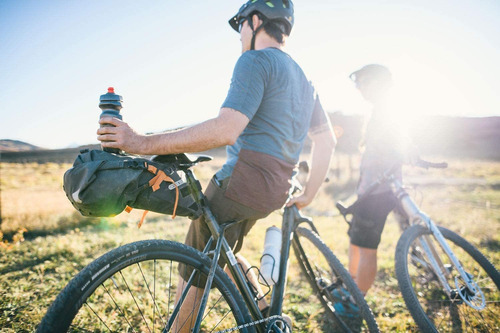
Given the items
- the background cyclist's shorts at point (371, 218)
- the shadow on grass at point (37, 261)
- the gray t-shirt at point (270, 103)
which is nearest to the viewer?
the gray t-shirt at point (270, 103)

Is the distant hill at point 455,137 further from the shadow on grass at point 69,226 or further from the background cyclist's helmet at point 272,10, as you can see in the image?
the background cyclist's helmet at point 272,10

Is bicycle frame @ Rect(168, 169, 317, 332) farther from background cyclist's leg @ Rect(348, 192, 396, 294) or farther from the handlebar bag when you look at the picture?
background cyclist's leg @ Rect(348, 192, 396, 294)

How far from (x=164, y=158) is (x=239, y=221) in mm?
663

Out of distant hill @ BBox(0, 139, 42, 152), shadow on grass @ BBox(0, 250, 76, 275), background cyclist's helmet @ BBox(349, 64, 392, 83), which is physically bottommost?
shadow on grass @ BBox(0, 250, 76, 275)

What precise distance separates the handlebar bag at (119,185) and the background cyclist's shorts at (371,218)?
2397 mm

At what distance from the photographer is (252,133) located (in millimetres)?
1772

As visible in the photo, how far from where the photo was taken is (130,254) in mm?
1283

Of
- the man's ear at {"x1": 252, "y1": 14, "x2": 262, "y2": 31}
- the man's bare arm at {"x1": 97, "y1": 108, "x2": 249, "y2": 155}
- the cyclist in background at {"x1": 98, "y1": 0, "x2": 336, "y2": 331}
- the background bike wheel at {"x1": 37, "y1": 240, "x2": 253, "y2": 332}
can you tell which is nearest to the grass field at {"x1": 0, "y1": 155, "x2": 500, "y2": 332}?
the background bike wheel at {"x1": 37, "y1": 240, "x2": 253, "y2": 332}

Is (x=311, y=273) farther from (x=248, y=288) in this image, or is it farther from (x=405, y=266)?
(x=248, y=288)

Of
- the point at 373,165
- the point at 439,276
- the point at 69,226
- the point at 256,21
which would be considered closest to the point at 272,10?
the point at 256,21

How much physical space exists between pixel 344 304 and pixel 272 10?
2.69 metres

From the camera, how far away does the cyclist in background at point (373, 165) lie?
10.2 feet

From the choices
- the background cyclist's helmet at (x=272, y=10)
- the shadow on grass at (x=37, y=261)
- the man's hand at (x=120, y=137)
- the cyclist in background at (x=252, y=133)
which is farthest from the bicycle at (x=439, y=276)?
the shadow on grass at (x=37, y=261)

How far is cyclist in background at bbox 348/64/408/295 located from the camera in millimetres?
3098
